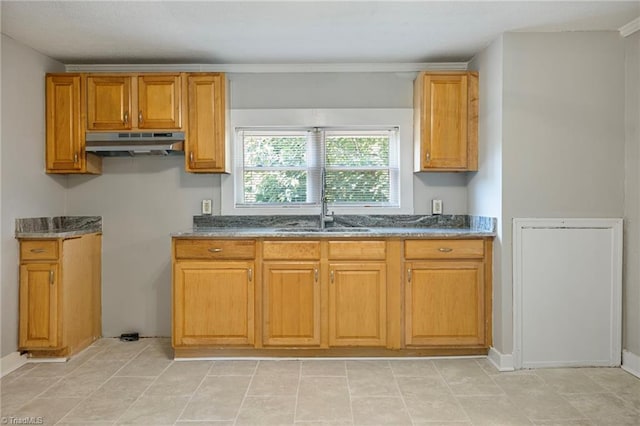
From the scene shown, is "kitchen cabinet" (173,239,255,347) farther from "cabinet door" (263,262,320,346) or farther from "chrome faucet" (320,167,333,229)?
"chrome faucet" (320,167,333,229)

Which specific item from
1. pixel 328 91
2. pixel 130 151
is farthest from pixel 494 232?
pixel 130 151

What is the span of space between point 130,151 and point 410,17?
228 cm

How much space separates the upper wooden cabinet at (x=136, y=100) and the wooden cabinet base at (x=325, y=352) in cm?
172

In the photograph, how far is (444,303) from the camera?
10.8 feet

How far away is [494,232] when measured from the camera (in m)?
3.24

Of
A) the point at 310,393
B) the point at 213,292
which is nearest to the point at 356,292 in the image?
the point at 310,393

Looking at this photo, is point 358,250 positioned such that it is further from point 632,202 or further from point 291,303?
point 632,202

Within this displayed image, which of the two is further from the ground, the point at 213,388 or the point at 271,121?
the point at 271,121

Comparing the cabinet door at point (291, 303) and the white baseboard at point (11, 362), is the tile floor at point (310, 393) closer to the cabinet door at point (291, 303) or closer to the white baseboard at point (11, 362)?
the white baseboard at point (11, 362)

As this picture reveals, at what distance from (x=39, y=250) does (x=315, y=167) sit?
85.8 inches

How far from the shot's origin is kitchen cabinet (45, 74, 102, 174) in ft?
11.7

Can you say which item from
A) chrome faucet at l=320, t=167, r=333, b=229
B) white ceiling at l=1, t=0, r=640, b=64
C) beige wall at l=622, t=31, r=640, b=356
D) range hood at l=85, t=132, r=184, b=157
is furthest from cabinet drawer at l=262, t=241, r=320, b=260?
beige wall at l=622, t=31, r=640, b=356

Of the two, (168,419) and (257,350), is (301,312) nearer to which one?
(257,350)

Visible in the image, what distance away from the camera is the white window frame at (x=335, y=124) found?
3846mm
